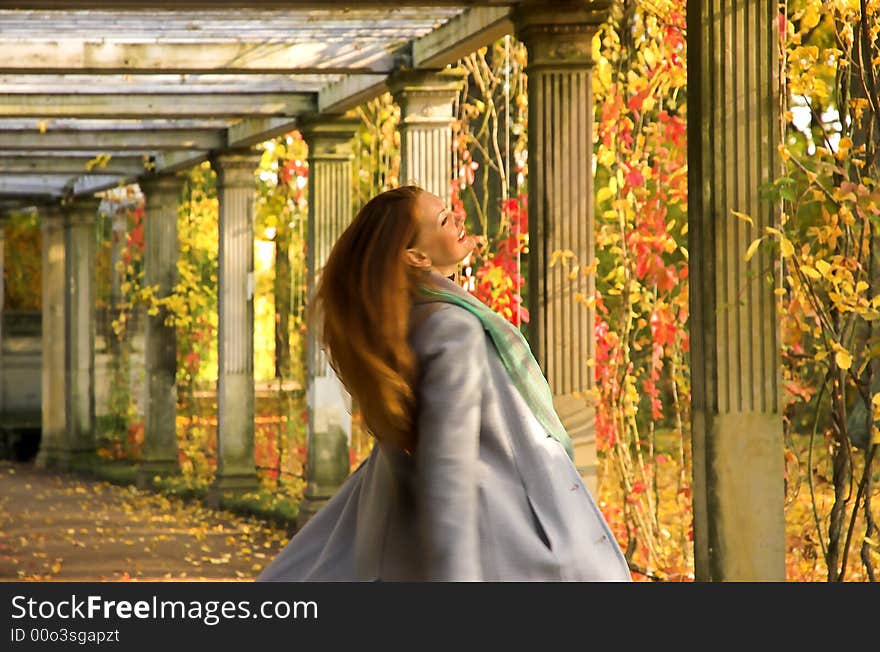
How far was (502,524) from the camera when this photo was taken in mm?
3719

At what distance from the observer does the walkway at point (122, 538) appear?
1215 cm

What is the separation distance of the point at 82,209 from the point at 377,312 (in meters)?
17.6

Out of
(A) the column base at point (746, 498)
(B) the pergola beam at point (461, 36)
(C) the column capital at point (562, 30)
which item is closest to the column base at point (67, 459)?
(B) the pergola beam at point (461, 36)

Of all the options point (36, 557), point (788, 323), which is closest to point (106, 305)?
point (36, 557)

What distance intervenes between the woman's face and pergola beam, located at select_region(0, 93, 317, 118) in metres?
9.40

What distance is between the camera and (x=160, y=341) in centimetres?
1838

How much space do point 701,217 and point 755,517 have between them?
113 cm

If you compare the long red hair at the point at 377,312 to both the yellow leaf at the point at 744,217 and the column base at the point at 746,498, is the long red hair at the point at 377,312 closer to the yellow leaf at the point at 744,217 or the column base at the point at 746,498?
the yellow leaf at the point at 744,217

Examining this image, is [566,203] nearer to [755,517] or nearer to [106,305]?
[755,517]

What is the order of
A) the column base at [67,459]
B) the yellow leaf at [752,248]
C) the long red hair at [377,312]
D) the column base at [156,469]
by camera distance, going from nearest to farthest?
the long red hair at [377,312] < the yellow leaf at [752,248] < the column base at [156,469] < the column base at [67,459]

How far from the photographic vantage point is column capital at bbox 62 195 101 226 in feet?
67.8

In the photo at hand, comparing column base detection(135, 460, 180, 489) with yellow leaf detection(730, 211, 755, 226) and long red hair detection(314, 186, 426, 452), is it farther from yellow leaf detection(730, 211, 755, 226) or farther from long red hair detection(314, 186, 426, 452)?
long red hair detection(314, 186, 426, 452)

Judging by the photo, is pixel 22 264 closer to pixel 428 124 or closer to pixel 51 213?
pixel 51 213

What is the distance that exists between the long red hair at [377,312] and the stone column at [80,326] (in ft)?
57.0
